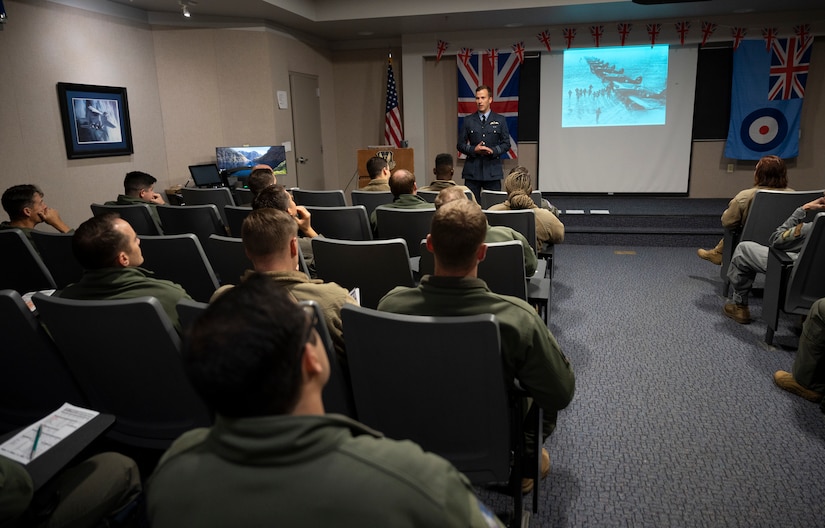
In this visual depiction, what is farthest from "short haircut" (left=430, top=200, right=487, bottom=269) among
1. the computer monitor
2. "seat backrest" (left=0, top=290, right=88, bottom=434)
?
the computer monitor

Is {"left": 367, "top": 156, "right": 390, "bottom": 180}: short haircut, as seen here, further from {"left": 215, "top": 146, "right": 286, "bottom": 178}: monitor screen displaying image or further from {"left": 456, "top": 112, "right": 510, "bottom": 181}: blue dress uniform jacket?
{"left": 215, "top": 146, "right": 286, "bottom": 178}: monitor screen displaying image

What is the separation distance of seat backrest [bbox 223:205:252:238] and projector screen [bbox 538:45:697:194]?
552cm

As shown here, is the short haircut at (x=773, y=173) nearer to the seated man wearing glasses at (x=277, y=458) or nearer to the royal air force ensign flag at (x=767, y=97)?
the royal air force ensign flag at (x=767, y=97)

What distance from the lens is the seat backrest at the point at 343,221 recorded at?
12.3 ft

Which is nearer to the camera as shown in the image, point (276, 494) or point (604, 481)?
point (276, 494)

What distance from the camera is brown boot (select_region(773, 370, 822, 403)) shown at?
286 centimetres

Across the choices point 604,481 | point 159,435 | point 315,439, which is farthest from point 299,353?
point 604,481

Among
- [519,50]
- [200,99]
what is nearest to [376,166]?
[200,99]

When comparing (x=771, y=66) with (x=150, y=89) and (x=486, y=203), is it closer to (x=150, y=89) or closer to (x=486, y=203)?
(x=486, y=203)

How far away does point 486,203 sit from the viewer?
4.97 m

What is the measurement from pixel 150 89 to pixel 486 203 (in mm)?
4418

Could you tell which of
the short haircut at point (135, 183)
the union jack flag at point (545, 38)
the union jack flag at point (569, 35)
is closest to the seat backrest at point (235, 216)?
the short haircut at point (135, 183)

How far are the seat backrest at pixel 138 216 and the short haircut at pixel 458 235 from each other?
309 cm

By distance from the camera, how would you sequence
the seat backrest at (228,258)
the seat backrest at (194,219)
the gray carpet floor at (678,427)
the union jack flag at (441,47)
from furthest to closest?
the union jack flag at (441,47) → the seat backrest at (194,219) → the seat backrest at (228,258) → the gray carpet floor at (678,427)
